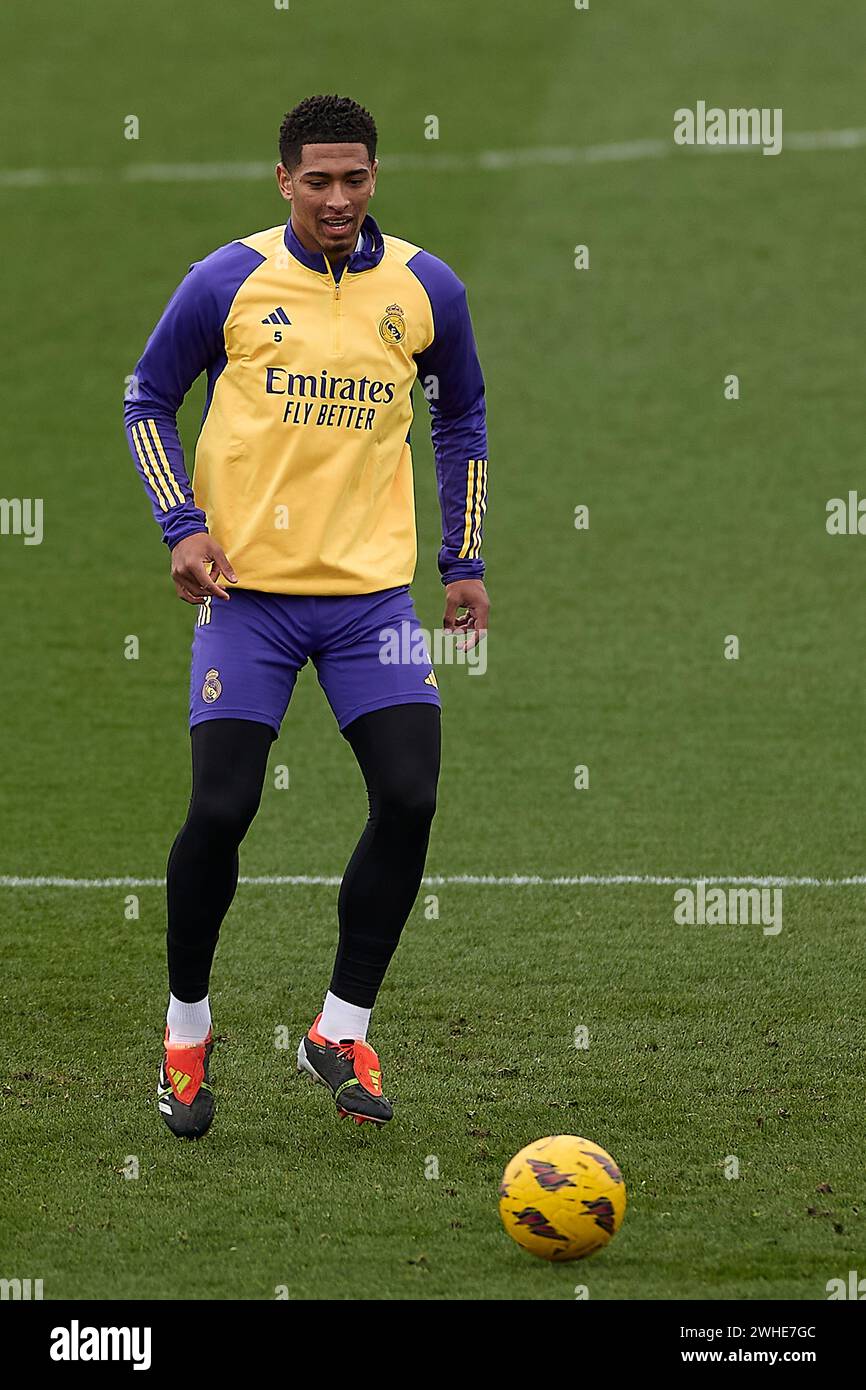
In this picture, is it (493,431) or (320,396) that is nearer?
(320,396)

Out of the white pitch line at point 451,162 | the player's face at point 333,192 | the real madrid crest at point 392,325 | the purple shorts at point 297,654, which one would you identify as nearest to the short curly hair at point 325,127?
the player's face at point 333,192

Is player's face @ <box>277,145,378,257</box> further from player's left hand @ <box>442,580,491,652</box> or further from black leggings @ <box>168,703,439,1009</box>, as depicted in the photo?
black leggings @ <box>168,703,439,1009</box>

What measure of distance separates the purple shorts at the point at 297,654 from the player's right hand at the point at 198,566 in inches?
6.8

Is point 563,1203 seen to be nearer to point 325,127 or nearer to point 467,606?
point 467,606

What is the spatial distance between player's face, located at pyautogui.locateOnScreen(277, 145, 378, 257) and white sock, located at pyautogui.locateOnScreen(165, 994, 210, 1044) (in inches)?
80.3

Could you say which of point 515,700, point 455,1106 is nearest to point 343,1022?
point 455,1106

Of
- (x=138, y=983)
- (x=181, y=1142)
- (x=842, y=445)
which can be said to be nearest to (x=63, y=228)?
(x=842, y=445)

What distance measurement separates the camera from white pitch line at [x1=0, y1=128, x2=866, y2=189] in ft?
66.7

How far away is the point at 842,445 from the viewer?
15258mm

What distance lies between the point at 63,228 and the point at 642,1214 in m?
16.8

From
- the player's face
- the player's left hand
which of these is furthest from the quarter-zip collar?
the player's left hand
